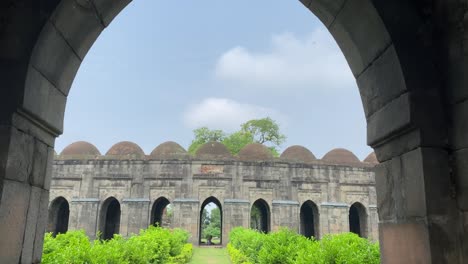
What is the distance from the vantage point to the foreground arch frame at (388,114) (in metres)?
2.18

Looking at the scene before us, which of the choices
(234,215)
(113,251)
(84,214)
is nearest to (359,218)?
(234,215)

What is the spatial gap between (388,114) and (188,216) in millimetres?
17363

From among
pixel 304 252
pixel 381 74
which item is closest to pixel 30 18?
pixel 381 74

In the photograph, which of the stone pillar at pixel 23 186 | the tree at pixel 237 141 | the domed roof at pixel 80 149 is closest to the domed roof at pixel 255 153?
the domed roof at pixel 80 149

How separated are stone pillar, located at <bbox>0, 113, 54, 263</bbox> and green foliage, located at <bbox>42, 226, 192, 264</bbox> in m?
2.02

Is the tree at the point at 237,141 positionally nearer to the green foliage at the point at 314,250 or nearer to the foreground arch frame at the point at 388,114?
the green foliage at the point at 314,250

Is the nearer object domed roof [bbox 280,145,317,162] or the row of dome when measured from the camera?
the row of dome

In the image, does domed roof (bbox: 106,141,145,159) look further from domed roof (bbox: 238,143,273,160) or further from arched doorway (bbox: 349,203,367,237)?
arched doorway (bbox: 349,203,367,237)

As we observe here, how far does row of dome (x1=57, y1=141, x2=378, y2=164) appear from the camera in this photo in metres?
20.2

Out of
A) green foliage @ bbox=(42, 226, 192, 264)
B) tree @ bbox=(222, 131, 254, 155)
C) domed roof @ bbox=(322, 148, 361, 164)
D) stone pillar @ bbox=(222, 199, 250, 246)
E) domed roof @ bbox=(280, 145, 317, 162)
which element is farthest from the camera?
tree @ bbox=(222, 131, 254, 155)

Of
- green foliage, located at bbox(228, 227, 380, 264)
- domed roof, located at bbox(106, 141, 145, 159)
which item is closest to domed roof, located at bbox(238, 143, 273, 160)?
domed roof, located at bbox(106, 141, 145, 159)

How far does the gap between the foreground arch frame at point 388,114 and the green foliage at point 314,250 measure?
305 cm

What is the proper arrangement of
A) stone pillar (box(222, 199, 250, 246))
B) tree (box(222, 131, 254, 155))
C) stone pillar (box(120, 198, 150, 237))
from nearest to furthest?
1. stone pillar (box(222, 199, 250, 246))
2. stone pillar (box(120, 198, 150, 237))
3. tree (box(222, 131, 254, 155))

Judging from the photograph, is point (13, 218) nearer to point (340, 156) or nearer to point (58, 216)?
point (58, 216)
